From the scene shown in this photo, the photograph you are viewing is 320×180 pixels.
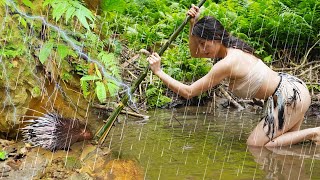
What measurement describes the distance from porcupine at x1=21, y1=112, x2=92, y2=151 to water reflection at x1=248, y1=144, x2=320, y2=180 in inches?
73.0

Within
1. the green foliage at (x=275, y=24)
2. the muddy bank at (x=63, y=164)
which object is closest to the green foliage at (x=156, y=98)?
the green foliage at (x=275, y=24)

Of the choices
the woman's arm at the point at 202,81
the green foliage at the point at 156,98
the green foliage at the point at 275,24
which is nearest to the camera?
the woman's arm at the point at 202,81

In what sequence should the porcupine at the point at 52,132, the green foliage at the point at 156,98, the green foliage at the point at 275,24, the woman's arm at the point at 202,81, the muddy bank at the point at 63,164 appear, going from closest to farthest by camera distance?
1. the muddy bank at the point at 63,164
2. the porcupine at the point at 52,132
3. the woman's arm at the point at 202,81
4. the green foliage at the point at 156,98
5. the green foliage at the point at 275,24

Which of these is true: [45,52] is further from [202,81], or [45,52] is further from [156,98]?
[156,98]

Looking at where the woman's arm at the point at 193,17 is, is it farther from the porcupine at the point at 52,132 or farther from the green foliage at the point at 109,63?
the porcupine at the point at 52,132

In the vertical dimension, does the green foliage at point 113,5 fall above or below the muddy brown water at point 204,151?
above

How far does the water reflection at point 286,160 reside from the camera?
3.82 meters

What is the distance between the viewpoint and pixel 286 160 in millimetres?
4359

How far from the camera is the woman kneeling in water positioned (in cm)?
459

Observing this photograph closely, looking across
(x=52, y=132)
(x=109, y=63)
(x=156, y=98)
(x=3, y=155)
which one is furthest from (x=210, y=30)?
(x=156, y=98)

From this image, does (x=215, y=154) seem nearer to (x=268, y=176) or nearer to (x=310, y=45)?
(x=268, y=176)

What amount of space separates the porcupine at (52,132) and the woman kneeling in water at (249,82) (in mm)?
1022

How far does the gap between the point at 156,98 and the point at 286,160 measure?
3697mm

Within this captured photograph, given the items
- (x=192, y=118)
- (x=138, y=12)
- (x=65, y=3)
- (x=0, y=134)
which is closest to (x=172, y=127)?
(x=192, y=118)
